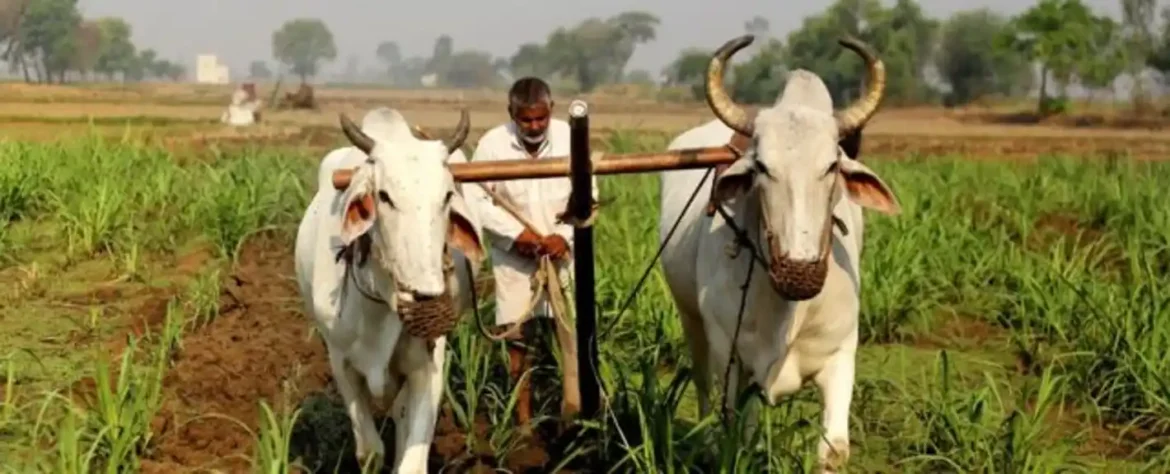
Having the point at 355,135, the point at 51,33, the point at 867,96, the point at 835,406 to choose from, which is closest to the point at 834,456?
the point at 835,406

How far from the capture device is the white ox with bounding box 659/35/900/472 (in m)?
3.62

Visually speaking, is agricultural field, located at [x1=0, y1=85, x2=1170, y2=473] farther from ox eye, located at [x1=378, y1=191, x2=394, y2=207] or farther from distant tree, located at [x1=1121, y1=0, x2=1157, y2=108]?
distant tree, located at [x1=1121, y1=0, x2=1157, y2=108]

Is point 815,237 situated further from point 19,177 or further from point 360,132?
point 19,177

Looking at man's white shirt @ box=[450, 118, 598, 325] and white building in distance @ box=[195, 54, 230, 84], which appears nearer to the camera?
man's white shirt @ box=[450, 118, 598, 325]

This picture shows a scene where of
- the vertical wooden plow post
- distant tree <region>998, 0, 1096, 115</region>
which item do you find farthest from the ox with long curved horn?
distant tree <region>998, 0, 1096, 115</region>

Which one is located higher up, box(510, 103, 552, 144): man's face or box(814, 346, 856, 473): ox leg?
box(510, 103, 552, 144): man's face

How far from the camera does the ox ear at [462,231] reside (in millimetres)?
3957

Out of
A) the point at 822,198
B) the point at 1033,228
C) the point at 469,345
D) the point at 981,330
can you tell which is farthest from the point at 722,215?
the point at 1033,228

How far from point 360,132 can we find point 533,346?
1.94 meters

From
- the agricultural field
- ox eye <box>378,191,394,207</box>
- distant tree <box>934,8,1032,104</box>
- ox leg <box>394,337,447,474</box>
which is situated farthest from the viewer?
distant tree <box>934,8,1032,104</box>

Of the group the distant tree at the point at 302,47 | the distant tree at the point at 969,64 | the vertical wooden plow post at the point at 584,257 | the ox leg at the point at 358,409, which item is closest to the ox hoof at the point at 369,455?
the ox leg at the point at 358,409

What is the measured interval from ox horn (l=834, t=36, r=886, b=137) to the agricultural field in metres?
0.91

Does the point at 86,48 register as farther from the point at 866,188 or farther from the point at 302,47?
the point at 866,188

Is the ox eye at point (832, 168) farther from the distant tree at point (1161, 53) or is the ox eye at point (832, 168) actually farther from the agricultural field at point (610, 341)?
the distant tree at point (1161, 53)
